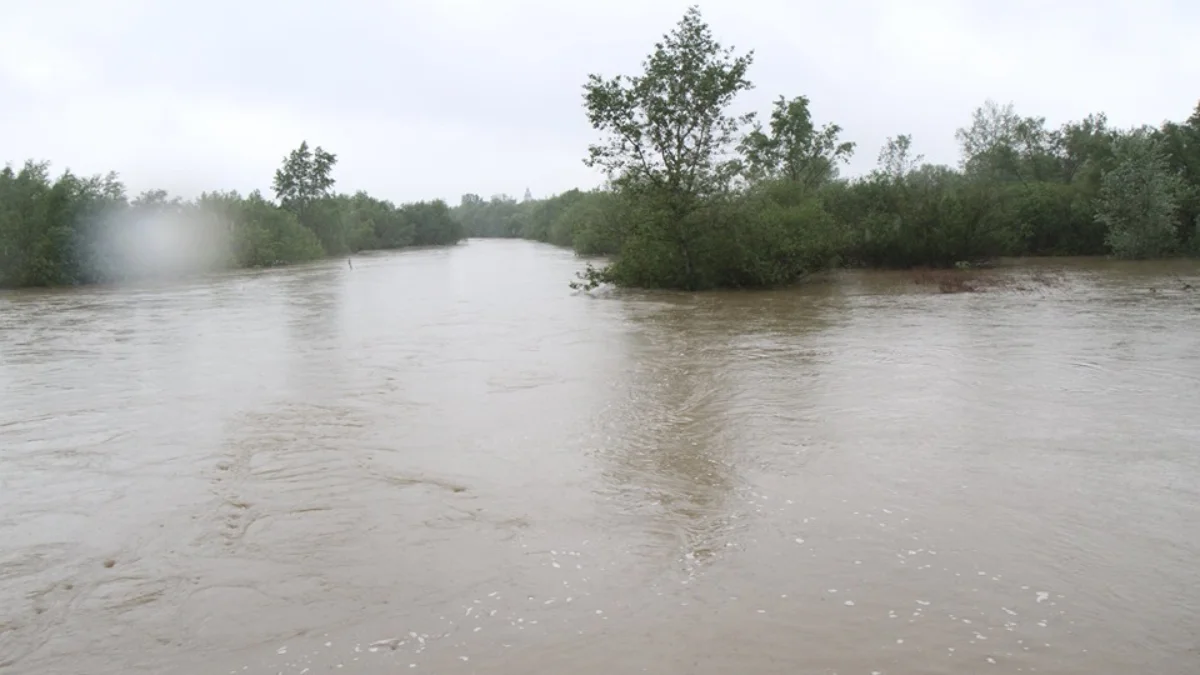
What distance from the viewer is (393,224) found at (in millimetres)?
103250

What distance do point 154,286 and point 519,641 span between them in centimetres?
3724

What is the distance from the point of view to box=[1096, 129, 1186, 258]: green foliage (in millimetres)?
36969

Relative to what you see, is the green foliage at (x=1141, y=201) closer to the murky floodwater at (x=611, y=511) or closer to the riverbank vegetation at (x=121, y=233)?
the murky floodwater at (x=611, y=511)

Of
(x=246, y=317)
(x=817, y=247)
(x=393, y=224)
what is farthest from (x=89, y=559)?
(x=393, y=224)

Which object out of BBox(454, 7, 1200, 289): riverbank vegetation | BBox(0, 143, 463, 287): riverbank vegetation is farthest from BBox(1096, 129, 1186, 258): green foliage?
BBox(0, 143, 463, 287): riverbank vegetation

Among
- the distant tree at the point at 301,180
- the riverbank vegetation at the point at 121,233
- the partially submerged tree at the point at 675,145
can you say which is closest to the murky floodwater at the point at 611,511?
the partially submerged tree at the point at 675,145

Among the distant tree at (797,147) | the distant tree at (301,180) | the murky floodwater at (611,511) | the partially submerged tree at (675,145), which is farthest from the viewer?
the distant tree at (301,180)

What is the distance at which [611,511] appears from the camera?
6.82 meters

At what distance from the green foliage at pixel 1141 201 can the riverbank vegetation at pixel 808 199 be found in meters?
0.06

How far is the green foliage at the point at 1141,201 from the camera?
36969mm

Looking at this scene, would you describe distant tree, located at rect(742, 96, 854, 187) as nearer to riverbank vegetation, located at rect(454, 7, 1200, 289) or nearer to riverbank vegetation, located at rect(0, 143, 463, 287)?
riverbank vegetation, located at rect(454, 7, 1200, 289)

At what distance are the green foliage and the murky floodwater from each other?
26.6m

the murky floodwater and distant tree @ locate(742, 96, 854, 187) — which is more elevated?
distant tree @ locate(742, 96, 854, 187)

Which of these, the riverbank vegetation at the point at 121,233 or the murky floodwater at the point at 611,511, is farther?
the riverbank vegetation at the point at 121,233
